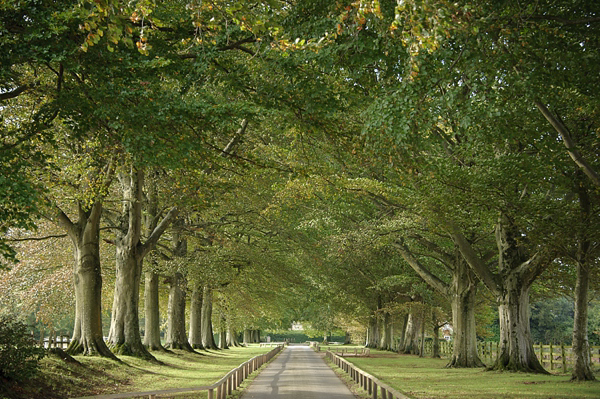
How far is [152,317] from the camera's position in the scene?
28609mm

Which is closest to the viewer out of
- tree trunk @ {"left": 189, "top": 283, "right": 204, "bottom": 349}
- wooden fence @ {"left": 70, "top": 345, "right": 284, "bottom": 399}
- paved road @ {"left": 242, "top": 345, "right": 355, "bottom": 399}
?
wooden fence @ {"left": 70, "top": 345, "right": 284, "bottom": 399}

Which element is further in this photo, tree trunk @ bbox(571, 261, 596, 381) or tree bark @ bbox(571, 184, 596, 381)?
tree trunk @ bbox(571, 261, 596, 381)

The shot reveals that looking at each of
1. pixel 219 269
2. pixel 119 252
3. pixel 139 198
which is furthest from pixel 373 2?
pixel 219 269

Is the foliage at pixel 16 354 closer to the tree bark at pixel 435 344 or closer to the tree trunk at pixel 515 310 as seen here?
the tree trunk at pixel 515 310

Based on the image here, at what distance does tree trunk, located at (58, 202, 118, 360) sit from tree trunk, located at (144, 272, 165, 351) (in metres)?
8.65

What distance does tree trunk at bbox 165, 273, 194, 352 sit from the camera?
108 ft

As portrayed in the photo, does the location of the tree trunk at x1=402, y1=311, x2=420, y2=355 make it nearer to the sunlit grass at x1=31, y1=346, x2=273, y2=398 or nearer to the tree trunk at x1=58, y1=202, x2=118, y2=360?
the sunlit grass at x1=31, y1=346, x2=273, y2=398

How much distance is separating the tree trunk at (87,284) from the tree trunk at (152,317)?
865cm

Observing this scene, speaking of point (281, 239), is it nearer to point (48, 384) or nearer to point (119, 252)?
point (119, 252)

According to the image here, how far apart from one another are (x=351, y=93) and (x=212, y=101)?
2847 mm

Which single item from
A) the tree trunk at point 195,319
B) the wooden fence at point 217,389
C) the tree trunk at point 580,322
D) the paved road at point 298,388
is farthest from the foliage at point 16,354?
the tree trunk at point 195,319

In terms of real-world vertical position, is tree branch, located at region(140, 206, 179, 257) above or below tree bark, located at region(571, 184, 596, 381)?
above

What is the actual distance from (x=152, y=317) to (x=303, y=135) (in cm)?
1623

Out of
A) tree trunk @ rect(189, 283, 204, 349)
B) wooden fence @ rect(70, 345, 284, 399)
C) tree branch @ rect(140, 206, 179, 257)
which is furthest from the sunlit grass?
tree trunk @ rect(189, 283, 204, 349)
